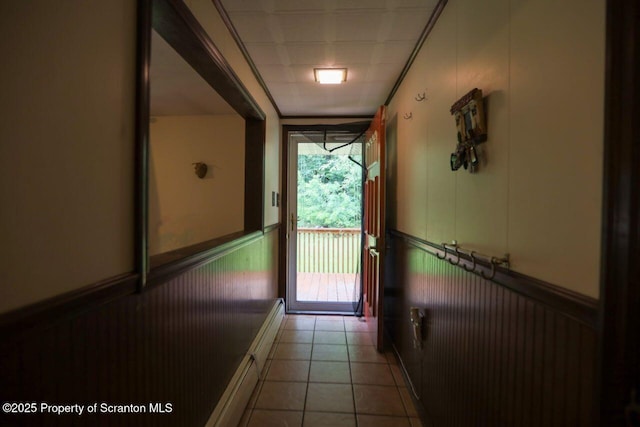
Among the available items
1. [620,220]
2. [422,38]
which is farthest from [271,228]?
[620,220]

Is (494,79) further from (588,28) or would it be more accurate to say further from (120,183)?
(120,183)

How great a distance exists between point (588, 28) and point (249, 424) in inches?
81.0

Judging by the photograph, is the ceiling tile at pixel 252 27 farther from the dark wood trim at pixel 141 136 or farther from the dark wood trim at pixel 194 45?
the dark wood trim at pixel 141 136

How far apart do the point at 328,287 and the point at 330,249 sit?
0.89 m

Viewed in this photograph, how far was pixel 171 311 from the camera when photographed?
104 centimetres

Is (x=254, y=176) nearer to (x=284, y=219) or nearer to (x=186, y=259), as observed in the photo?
(x=284, y=219)

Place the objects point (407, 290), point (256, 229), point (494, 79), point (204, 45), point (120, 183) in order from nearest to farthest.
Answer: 1. point (120, 183)
2. point (494, 79)
3. point (204, 45)
4. point (407, 290)
5. point (256, 229)

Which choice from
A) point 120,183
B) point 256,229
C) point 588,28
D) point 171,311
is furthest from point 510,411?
point 256,229

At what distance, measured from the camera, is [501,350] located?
88cm

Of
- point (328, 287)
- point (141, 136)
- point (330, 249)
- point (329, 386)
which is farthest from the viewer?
point (330, 249)

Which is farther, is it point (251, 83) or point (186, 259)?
point (251, 83)

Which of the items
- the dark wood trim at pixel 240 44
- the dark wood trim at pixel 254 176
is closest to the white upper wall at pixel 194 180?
the dark wood trim at pixel 254 176

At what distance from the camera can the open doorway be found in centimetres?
334

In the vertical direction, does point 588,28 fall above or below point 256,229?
above
